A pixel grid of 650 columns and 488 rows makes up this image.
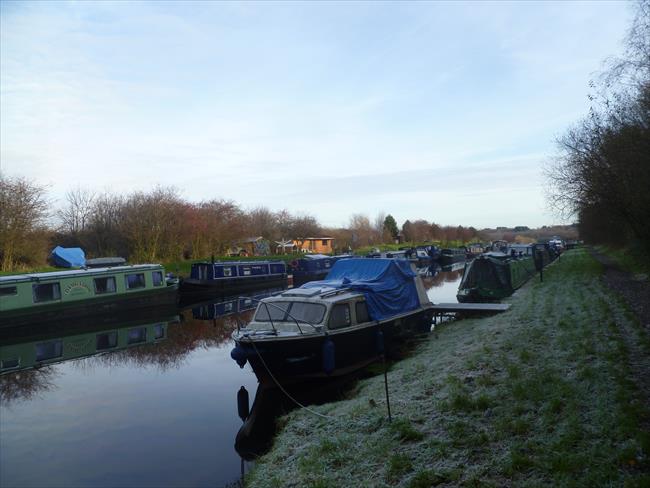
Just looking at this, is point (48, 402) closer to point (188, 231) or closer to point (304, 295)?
point (304, 295)

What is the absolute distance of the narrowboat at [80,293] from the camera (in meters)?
21.3

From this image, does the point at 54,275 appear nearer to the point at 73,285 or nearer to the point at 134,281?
the point at 73,285

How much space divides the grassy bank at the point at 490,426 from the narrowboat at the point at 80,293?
17736mm

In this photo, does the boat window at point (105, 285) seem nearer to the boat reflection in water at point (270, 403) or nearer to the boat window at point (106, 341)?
the boat window at point (106, 341)

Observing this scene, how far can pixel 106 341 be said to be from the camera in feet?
62.5

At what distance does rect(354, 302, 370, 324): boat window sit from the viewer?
11984mm

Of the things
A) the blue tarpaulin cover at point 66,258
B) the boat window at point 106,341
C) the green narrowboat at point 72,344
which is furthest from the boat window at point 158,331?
the blue tarpaulin cover at point 66,258

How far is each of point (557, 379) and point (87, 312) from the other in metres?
22.4

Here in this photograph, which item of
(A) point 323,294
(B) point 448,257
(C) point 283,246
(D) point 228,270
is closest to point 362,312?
(A) point 323,294

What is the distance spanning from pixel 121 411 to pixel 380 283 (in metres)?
7.25

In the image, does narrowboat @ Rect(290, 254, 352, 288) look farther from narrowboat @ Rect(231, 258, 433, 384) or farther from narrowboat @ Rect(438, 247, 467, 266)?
narrowboat @ Rect(438, 247, 467, 266)

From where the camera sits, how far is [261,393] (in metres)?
10.9

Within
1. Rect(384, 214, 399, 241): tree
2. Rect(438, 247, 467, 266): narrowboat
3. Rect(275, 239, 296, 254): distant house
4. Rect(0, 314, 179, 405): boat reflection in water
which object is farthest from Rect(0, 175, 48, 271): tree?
Rect(384, 214, 399, 241): tree

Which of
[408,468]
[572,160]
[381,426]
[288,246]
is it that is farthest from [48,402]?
[288,246]
